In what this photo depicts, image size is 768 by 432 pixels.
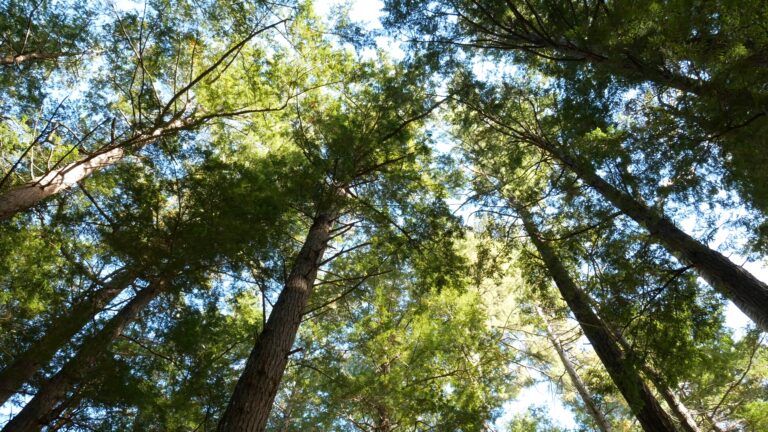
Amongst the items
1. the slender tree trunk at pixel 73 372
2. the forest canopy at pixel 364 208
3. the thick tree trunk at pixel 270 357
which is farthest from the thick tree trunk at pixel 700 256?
the slender tree trunk at pixel 73 372

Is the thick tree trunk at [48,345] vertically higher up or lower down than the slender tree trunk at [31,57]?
lower down

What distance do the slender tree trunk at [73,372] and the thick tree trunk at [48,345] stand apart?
23 cm

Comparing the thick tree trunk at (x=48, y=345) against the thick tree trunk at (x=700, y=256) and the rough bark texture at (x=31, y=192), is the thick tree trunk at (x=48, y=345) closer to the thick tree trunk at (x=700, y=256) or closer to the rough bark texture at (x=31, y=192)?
the rough bark texture at (x=31, y=192)

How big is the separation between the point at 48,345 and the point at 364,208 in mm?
4501

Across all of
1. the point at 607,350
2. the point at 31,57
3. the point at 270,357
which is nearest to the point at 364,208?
the point at 270,357

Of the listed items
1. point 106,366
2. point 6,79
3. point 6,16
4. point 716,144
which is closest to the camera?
point 106,366

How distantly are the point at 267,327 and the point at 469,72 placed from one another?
5780 millimetres

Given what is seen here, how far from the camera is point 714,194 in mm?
5570

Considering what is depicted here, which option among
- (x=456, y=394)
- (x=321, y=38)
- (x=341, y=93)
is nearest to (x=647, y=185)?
(x=456, y=394)

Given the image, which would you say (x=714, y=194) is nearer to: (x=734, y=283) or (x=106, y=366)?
(x=734, y=283)

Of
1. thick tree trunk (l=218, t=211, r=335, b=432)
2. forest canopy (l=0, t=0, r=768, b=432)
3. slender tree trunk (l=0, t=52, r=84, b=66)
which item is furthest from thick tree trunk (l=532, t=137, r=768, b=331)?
slender tree trunk (l=0, t=52, r=84, b=66)

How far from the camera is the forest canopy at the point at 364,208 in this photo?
452cm

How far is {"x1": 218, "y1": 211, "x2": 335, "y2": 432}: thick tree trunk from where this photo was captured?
3.59 metres

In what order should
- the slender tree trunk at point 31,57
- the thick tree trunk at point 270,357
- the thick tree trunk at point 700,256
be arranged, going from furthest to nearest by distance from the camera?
1. the slender tree trunk at point 31,57
2. the thick tree trunk at point 700,256
3. the thick tree trunk at point 270,357
